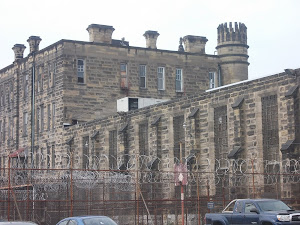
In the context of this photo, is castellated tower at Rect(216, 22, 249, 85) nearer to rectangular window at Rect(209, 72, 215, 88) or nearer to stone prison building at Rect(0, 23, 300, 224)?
stone prison building at Rect(0, 23, 300, 224)

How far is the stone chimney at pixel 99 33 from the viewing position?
5681 centimetres

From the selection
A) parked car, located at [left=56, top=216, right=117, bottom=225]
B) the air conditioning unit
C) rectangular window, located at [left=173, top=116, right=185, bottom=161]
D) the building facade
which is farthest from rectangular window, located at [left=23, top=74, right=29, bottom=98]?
parked car, located at [left=56, top=216, right=117, bottom=225]

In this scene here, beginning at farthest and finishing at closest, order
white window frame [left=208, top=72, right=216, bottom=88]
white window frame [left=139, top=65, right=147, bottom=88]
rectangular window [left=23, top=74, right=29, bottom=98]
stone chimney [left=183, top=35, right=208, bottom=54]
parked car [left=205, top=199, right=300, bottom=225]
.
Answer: stone chimney [left=183, top=35, right=208, bottom=54]
white window frame [left=208, top=72, right=216, bottom=88]
rectangular window [left=23, top=74, right=29, bottom=98]
white window frame [left=139, top=65, right=147, bottom=88]
parked car [left=205, top=199, right=300, bottom=225]

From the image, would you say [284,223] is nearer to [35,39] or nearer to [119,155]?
[119,155]

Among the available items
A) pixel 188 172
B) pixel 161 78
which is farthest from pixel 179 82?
pixel 188 172

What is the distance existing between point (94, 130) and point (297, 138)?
21.7 meters

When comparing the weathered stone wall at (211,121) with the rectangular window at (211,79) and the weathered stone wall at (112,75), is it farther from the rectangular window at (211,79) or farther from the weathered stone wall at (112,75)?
the rectangular window at (211,79)

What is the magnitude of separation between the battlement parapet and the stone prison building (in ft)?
0.28

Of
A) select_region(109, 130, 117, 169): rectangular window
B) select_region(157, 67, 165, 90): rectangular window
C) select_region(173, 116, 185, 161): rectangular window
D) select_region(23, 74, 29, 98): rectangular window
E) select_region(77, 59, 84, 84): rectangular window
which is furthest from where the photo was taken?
select_region(23, 74, 29, 98): rectangular window

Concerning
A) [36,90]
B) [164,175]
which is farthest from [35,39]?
[164,175]

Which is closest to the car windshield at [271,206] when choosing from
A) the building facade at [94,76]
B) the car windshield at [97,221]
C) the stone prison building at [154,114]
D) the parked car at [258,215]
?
the parked car at [258,215]

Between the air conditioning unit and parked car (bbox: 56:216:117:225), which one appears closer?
parked car (bbox: 56:216:117:225)

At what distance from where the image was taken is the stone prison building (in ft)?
112

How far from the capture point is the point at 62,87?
5431cm
